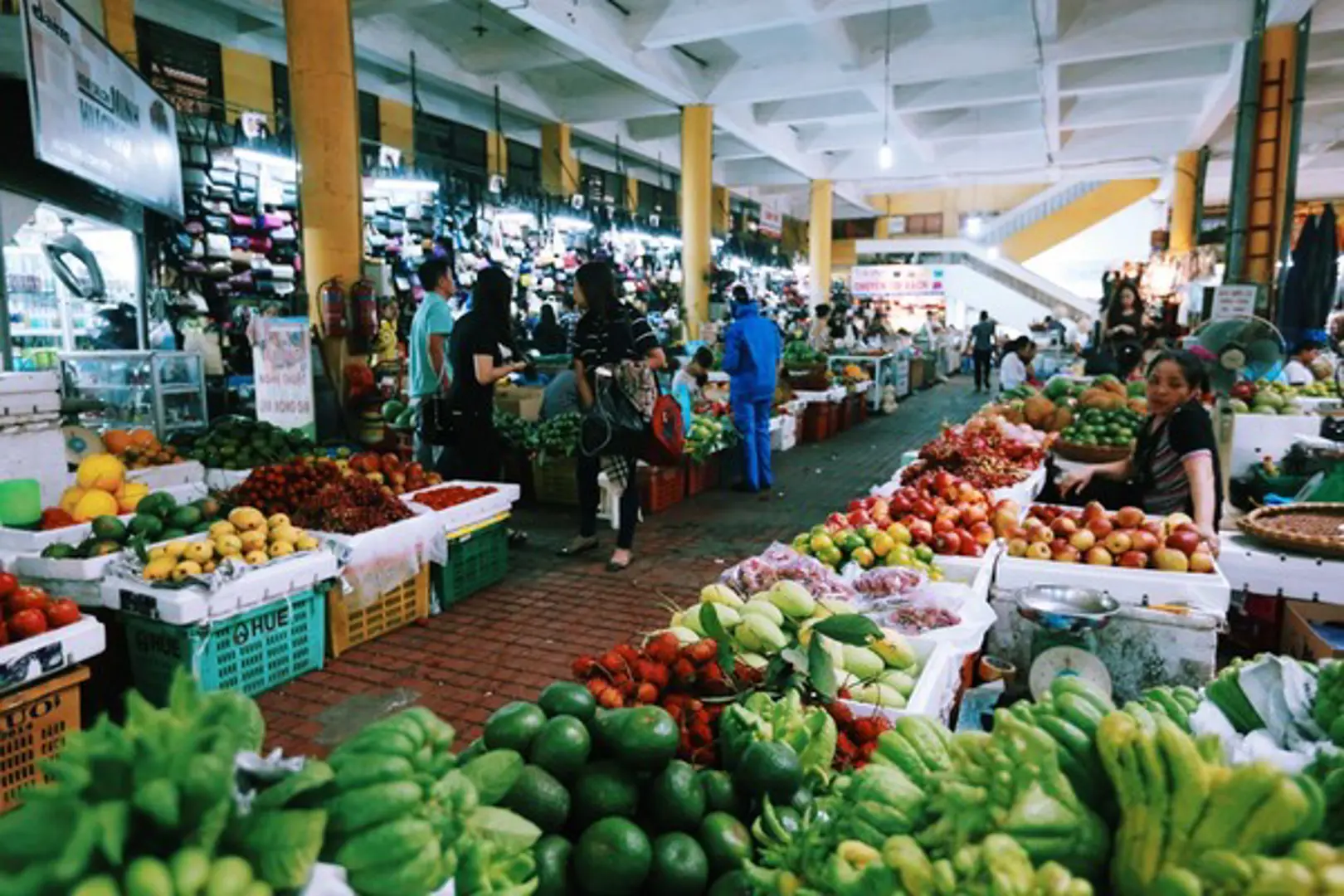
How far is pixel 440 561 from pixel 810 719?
3.31 meters

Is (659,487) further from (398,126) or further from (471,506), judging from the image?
(398,126)

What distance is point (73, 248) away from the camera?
7621mm

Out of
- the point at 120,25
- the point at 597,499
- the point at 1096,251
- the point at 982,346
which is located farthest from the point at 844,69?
the point at 1096,251

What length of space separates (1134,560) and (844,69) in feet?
35.1

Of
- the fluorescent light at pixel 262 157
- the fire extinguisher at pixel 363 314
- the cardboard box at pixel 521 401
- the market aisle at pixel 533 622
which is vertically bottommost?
the market aisle at pixel 533 622

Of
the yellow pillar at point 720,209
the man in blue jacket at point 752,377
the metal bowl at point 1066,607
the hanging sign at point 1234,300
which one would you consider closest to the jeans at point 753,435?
the man in blue jacket at point 752,377

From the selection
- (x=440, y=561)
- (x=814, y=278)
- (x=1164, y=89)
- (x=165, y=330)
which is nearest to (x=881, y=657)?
(x=440, y=561)

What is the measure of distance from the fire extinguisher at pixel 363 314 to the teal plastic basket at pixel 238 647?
13.1 ft

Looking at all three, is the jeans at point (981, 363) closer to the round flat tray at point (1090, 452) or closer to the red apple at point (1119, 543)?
the round flat tray at point (1090, 452)

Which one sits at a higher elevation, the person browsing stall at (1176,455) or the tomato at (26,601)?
the person browsing stall at (1176,455)

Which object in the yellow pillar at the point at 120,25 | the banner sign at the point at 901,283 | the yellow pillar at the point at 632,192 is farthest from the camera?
the banner sign at the point at 901,283

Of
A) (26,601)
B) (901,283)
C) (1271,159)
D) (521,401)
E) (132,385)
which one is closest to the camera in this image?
(26,601)

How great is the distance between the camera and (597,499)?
5852 millimetres

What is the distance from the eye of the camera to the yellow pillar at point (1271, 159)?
9727 millimetres
